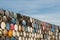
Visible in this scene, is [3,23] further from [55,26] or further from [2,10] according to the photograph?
[55,26]

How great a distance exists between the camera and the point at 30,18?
8.30 meters

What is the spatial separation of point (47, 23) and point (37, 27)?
1.17 meters

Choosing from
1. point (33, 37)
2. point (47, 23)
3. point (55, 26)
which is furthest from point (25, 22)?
point (55, 26)

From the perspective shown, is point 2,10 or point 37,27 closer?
point 2,10

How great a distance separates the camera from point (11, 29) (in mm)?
7059

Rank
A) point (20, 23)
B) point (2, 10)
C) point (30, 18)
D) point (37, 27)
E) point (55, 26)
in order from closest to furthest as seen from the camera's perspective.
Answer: point (2, 10)
point (20, 23)
point (30, 18)
point (37, 27)
point (55, 26)

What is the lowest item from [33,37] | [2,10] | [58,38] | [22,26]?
[58,38]

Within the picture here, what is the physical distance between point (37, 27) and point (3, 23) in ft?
8.30

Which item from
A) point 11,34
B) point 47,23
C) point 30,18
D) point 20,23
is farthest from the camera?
point 47,23

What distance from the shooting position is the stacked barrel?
6703mm

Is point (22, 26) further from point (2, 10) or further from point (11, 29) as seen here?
point (2, 10)

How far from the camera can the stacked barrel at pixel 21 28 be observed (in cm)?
670

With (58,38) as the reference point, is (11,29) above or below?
above

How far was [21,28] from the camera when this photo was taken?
25.0 feet
